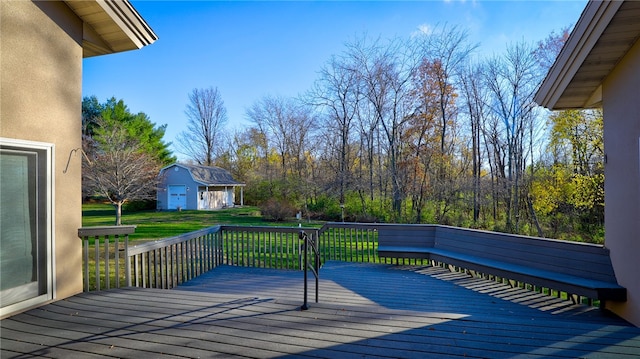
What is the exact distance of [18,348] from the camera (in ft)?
7.38

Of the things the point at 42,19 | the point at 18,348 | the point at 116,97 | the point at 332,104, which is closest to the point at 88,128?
the point at 116,97

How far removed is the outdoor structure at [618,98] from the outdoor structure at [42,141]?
16.0 feet

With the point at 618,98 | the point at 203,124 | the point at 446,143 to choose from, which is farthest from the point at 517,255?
the point at 203,124

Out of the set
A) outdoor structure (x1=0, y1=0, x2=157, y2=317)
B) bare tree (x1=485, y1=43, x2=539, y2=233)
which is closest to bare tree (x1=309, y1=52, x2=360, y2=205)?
bare tree (x1=485, y1=43, x2=539, y2=233)

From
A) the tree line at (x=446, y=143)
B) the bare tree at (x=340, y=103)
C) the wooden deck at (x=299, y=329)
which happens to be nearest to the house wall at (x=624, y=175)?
the wooden deck at (x=299, y=329)

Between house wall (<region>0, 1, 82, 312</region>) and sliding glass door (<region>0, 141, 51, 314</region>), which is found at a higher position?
house wall (<region>0, 1, 82, 312</region>)

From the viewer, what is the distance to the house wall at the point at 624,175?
3059 mm

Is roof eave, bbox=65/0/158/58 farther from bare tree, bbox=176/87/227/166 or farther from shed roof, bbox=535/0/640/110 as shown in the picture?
bare tree, bbox=176/87/227/166

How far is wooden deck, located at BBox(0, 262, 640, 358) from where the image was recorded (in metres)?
2.18

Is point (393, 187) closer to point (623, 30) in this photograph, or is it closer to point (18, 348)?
point (623, 30)

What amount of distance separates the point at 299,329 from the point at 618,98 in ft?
13.0

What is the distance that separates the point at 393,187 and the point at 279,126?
35.8ft

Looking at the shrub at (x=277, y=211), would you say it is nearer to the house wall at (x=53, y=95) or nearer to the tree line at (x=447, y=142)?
the tree line at (x=447, y=142)

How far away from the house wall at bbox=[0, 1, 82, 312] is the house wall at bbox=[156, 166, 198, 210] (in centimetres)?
1978
